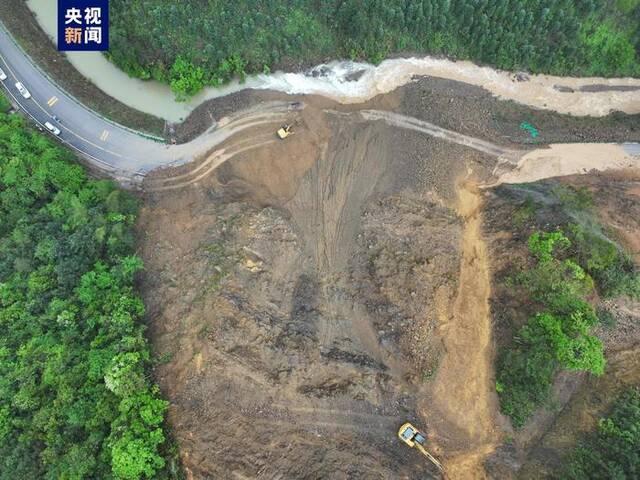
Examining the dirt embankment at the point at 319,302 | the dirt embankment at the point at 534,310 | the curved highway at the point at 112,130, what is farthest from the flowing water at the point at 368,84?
the dirt embankment at the point at 534,310

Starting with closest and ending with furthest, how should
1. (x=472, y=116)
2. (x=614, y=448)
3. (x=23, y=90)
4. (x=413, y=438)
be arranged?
(x=614, y=448) < (x=413, y=438) < (x=23, y=90) < (x=472, y=116)

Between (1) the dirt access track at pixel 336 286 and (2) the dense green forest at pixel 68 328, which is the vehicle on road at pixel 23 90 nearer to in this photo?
(2) the dense green forest at pixel 68 328

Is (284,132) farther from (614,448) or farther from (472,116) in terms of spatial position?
(614,448)

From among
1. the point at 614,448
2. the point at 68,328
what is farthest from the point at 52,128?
the point at 614,448

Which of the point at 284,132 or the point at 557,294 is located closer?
the point at 557,294

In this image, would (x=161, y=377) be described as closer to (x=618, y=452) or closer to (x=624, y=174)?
(x=618, y=452)
